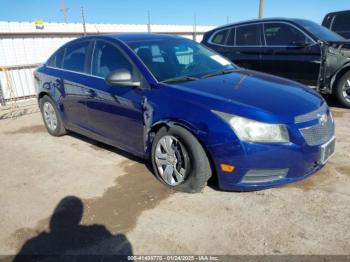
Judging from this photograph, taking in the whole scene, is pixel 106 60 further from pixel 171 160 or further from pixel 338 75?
pixel 338 75

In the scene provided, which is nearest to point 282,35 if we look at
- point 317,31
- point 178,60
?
point 317,31

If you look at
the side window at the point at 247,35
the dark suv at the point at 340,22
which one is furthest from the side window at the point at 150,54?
the dark suv at the point at 340,22

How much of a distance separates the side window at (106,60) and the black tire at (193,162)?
1.07 metres

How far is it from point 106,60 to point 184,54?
39.2 inches

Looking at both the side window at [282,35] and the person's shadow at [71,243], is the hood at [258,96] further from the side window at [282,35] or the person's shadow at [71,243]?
the side window at [282,35]

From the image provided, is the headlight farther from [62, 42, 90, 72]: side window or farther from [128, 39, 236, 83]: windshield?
[62, 42, 90, 72]: side window

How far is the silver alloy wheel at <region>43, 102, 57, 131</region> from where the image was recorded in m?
5.85

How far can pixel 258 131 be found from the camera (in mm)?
3098

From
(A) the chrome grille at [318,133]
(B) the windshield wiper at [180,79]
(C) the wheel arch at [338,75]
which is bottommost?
(C) the wheel arch at [338,75]

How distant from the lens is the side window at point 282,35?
6957 millimetres

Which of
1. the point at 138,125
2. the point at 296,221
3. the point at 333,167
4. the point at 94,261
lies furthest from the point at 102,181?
the point at 333,167

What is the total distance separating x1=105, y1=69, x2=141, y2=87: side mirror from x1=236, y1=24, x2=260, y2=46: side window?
4.37 meters

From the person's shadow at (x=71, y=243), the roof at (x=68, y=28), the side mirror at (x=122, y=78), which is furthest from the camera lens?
the roof at (x=68, y=28)

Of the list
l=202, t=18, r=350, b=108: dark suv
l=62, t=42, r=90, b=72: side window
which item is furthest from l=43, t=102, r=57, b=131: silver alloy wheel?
l=202, t=18, r=350, b=108: dark suv
